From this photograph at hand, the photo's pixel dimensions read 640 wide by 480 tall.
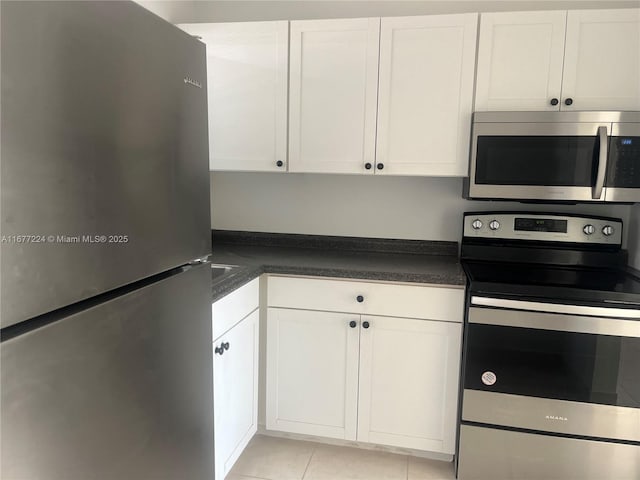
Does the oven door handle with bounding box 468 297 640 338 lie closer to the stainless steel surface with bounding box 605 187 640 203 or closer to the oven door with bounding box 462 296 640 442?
the oven door with bounding box 462 296 640 442

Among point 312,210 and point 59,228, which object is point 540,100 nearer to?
point 312,210

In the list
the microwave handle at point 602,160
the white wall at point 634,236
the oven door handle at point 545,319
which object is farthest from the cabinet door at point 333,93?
the white wall at point 634,236

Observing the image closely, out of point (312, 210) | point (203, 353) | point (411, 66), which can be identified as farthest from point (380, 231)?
point (203, 353)

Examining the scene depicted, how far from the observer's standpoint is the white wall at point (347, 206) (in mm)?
2369

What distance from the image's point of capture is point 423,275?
1.92 m

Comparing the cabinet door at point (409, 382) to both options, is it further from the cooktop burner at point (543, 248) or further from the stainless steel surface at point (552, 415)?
→ the cooktop burner at point (543, 248)

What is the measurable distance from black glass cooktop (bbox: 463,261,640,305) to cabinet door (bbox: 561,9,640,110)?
711 mm

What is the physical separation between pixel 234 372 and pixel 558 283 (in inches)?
51.8

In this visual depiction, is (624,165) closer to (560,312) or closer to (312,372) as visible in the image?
(560,312)

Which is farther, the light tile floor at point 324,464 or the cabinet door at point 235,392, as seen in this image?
the light tile floor at point 324,464

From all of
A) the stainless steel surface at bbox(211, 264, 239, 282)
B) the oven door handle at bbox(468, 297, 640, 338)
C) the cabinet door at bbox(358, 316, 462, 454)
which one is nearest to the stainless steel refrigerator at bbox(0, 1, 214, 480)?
the stainless steel surface at bbox(211, 264, 239, 282)

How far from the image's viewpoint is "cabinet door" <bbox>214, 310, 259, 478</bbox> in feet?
5.47

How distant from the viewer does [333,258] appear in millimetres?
2250

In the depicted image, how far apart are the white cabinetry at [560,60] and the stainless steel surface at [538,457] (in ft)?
4.47
